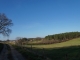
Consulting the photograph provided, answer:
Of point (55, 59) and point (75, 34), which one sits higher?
point (75, 34)

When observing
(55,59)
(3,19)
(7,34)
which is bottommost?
(55,59)

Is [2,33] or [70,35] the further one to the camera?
[70,35]

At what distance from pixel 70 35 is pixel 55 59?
9426 cm

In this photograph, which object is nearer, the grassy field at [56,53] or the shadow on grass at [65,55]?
the shadow on grass at [65,55]

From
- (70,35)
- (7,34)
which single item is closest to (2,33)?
(7,34)

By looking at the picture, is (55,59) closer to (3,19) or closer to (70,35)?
(3,19)

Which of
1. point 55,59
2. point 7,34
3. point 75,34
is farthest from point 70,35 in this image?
point 55,59

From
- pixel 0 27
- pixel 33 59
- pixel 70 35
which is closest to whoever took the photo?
pixel 33 59

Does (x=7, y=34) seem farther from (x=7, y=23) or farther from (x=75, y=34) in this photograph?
(x=75, y=34)

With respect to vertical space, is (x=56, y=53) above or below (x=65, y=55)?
below

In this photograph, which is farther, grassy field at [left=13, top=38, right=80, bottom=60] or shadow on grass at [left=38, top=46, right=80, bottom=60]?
grassy field at [left=13, top=38, right=80, bottom=60]

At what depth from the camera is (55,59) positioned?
72.1 ft

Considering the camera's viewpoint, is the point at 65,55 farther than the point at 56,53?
No

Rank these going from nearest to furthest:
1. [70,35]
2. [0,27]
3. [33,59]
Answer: [33,59] < [0,27] < [70,35]
